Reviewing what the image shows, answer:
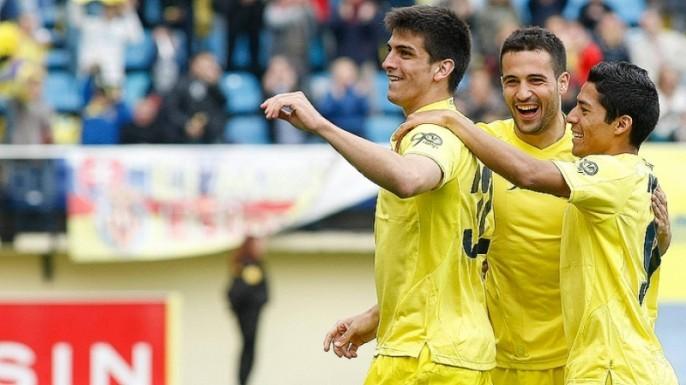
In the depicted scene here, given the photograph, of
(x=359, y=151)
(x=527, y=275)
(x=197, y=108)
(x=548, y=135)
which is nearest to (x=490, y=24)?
(x=197, y=108)

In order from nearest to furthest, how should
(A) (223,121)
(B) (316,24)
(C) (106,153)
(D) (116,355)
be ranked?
(D) (116,355)
(C) (106,153)
(A) (223,121)
(B) (316,24)

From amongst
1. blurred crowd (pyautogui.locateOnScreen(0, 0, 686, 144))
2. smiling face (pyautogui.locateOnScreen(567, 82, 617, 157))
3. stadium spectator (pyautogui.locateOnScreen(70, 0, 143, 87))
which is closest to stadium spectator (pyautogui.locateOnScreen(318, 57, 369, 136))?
blurred crowd (pyautogui.locateOnScreen(0, 0, 686, 144))

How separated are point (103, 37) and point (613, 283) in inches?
383

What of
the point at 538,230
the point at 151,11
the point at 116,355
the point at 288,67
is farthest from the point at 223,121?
the point at 538,230

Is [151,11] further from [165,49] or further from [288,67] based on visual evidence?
[288,67]

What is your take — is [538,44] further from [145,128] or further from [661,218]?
[145,128]

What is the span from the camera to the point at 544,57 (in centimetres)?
574

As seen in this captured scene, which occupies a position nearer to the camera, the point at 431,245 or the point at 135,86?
the point at 431,245

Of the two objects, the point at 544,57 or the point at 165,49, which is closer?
the point at 544,57

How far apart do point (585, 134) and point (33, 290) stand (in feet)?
28.3

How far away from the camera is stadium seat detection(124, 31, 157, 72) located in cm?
1456

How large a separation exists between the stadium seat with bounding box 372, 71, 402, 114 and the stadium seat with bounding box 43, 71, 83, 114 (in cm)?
283

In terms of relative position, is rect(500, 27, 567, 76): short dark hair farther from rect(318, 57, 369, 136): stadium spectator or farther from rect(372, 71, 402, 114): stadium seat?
rect(372, 71, 402, 114): stadium seat

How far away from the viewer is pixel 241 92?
14.5 m
